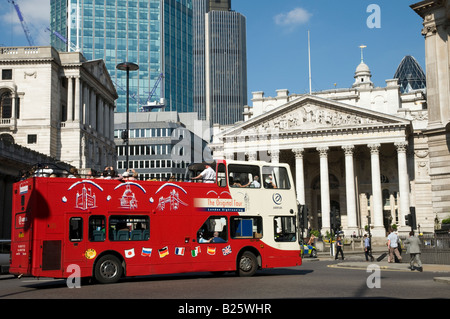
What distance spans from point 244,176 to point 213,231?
2.44m

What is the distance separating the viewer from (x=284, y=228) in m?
21.9

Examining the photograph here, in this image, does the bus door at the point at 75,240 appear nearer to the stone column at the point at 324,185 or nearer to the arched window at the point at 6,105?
the arched window at the point at 6,105

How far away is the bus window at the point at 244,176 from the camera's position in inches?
816

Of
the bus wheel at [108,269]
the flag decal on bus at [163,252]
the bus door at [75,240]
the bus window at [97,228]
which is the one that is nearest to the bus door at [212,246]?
the flag decal on bus at [163,252]

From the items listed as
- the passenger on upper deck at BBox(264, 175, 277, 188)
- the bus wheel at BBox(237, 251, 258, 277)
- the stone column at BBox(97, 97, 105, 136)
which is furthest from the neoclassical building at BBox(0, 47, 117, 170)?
the bus wheel at BBox(237, 251, 258, 277)

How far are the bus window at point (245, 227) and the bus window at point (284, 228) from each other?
31.7 inches

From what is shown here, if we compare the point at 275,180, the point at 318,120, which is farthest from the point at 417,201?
the point at 275,180

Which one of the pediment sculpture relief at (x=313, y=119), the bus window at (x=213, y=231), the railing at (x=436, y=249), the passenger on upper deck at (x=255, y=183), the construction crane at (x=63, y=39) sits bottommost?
the railing at (x=436, y=249)

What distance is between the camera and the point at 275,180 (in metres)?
21.6

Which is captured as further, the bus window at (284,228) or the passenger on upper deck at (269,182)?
the bus window at (284,228)

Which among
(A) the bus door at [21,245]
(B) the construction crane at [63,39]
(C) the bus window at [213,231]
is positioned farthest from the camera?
(B) the construction crane at [63,39]
